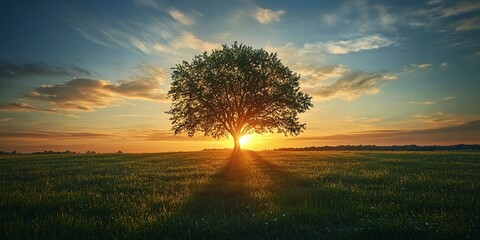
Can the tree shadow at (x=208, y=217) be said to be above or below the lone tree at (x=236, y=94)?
below

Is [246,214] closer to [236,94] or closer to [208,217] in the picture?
[208,217]

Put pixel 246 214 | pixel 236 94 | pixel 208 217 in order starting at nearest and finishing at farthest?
1. pixel 208 217
2. pixel 246 214
3. pixel 236 94

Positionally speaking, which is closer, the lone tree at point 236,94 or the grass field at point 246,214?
the grass field at point 246,214

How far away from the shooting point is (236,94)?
40.7m

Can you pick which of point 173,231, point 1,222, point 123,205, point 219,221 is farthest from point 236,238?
point 1,222

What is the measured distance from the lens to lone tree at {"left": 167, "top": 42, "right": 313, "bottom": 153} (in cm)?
3944

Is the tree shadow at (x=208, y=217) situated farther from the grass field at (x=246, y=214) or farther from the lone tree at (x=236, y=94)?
the lone tree at (x=236, y=94)

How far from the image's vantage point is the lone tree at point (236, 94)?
39438mm

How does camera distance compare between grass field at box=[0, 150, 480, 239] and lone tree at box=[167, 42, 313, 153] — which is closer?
grass field at box=[0, 150, 480, 239]

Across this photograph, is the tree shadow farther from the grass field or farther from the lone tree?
the lone tree

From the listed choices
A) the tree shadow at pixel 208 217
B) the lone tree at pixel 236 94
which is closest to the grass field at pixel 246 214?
the tree shadow at pixel 208 217

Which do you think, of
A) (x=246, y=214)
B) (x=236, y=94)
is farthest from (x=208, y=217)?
(x=236, y=94)

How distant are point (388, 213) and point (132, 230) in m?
6.13

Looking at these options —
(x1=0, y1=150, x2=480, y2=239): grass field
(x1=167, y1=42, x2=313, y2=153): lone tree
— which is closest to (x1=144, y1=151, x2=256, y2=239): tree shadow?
(x1=0, y1=150, x2=480, y2=239): grass field
